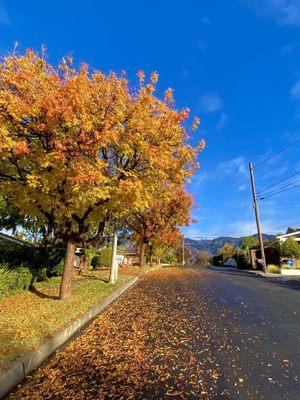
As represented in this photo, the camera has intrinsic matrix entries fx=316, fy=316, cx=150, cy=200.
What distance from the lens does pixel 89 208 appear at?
35.6 feet

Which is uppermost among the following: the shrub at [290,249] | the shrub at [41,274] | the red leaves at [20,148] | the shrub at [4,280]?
the shrub at [290,249]

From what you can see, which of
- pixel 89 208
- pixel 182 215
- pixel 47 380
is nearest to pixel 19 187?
pixel 89 208

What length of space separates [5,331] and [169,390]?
12.6 feet

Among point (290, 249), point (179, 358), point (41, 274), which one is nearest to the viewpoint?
point (179, 358)

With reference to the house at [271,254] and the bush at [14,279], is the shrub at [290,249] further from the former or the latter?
the bush at [14,279]

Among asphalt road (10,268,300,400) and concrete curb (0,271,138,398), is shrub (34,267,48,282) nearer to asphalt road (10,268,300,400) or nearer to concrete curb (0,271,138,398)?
asphalt road (10,268,300,400)

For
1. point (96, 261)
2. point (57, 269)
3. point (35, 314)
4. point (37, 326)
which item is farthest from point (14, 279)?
point (96, 261)

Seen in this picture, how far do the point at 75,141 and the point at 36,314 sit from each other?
4859mm

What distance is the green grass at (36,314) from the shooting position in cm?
569

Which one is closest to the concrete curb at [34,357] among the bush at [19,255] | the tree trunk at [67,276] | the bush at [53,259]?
the tree trunk at [67,276]

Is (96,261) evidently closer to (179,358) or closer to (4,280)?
(4,280)

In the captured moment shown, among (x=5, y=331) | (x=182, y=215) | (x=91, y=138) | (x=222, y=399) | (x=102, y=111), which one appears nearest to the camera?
(x=222, y=399)

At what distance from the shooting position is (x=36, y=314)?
317 inches

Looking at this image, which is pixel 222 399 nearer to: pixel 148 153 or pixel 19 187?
pixel 148 153
